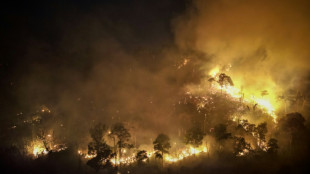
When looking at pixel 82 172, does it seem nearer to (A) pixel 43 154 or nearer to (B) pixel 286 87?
(A) pixel 43 154

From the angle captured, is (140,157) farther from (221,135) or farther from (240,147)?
(240,147)

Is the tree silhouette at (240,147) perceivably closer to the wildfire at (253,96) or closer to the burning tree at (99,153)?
the wildfire at (253,96)

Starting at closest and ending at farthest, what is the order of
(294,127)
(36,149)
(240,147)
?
(240,147)
(294,127)
(36,149)

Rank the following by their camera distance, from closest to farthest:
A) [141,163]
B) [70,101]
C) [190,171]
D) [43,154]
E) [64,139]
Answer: [190,171] → [141,163] → [43,154] → [64,139] → [70,101]

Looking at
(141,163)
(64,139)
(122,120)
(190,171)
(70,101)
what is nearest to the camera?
(190,171)

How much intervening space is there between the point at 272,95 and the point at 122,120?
4123 centimetres

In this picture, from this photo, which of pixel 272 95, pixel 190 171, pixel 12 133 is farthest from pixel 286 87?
pixel 12 133

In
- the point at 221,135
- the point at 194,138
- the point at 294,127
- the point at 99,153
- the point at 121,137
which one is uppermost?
the point at 121,137

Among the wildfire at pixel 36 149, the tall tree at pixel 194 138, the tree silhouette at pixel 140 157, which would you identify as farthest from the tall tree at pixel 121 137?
the wildfire at pixel 36 149

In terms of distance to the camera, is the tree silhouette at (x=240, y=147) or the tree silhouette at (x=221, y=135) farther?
the tree silhouette at (x=221, y=135)

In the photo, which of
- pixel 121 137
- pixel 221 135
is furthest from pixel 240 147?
pixel 121 137

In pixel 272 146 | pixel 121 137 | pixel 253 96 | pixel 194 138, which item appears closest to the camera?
pixel 272 146

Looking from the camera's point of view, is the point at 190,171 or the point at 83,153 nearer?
the point at 190,171

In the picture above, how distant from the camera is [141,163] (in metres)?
39.7
